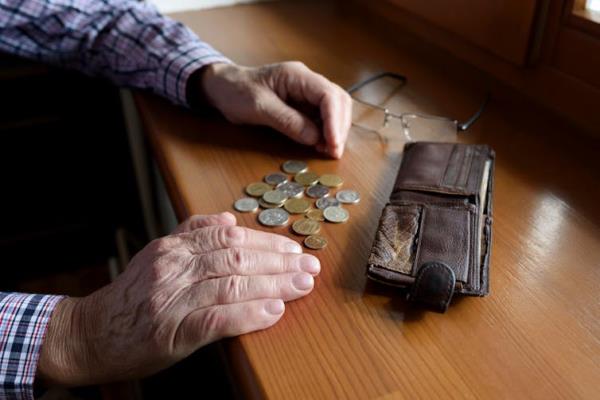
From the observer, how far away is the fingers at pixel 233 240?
0.61 m

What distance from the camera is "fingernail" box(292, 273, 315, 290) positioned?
58cm

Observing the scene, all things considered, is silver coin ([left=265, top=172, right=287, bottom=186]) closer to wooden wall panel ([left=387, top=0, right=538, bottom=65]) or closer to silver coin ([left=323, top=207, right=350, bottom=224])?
silver coin ([left=323, top=207, right=350, bottom=224])

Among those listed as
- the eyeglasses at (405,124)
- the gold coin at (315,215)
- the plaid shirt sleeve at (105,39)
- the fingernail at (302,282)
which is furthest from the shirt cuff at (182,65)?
the fingernail at (302,282)

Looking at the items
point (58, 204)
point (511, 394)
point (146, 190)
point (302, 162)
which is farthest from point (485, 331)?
point (58, 204)

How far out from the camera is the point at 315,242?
65 cm

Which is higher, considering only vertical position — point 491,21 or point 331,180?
point 491,21

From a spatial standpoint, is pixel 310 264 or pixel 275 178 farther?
pixel 275 178

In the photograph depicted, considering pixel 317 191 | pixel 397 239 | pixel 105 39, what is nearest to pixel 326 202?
pixel 317 191

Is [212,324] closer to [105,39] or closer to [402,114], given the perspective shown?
[402,114]

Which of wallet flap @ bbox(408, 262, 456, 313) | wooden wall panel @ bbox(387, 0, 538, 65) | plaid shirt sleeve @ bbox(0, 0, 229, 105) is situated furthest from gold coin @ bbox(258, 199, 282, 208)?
wooden wall panel @ bbox(387, 0, 538, 65)

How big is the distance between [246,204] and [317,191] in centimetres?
9

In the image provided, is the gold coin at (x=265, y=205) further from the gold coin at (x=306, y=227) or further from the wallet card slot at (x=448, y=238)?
the wallet card slot at (x=448, y=238)

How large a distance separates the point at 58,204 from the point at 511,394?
4.09 ft

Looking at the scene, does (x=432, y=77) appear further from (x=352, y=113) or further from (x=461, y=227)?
(x=461, y=227)
